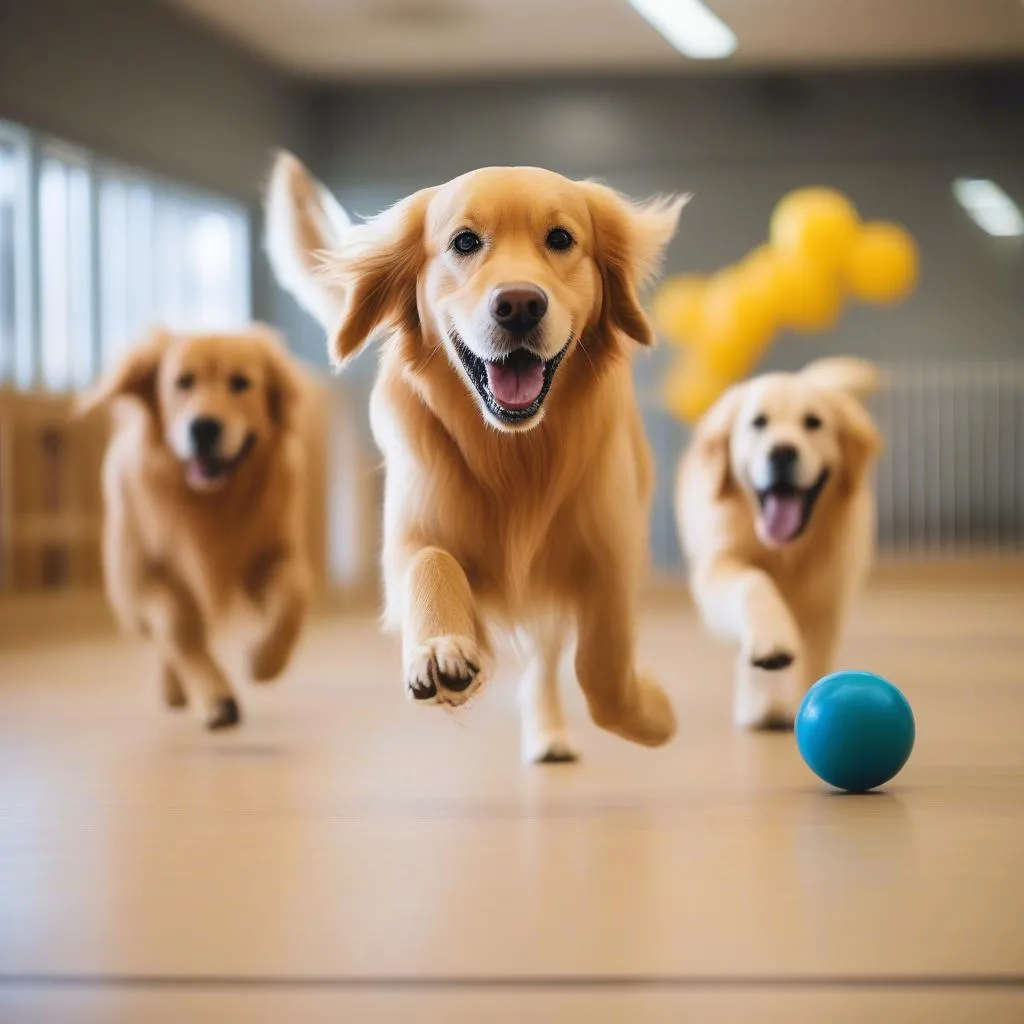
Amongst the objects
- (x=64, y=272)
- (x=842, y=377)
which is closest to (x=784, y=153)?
(x=64, y=272)

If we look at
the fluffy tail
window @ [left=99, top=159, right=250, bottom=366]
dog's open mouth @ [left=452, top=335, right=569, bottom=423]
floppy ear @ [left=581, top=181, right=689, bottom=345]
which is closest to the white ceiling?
window @ [left=99, top=159, right=250, bottom=366]

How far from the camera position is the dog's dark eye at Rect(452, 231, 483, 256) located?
231 cm

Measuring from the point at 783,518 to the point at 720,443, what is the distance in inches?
10.3

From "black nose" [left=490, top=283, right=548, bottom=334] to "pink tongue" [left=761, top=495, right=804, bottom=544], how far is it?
163 centimetres

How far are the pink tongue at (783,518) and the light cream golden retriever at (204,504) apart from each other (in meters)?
1.14

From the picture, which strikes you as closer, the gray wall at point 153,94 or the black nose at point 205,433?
the black nose at point 205,433

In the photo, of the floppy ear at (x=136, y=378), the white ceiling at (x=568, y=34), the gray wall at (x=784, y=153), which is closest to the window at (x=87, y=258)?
the white ceiling at (x=568, y=34)

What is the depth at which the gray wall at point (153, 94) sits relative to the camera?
8.15 m

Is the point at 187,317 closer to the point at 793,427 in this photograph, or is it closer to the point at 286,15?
the point at 286,15

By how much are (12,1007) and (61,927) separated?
1.02 feet

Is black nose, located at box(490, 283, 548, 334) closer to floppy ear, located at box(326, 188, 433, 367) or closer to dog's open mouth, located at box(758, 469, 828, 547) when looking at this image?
floppy ear, located at box(326, 188, 433, 367)

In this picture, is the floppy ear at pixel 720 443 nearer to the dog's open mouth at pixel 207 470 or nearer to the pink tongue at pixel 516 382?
the dog's open mouth at pixel 207 470

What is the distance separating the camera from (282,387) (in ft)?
12.7

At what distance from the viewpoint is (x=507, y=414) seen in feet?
7.54
